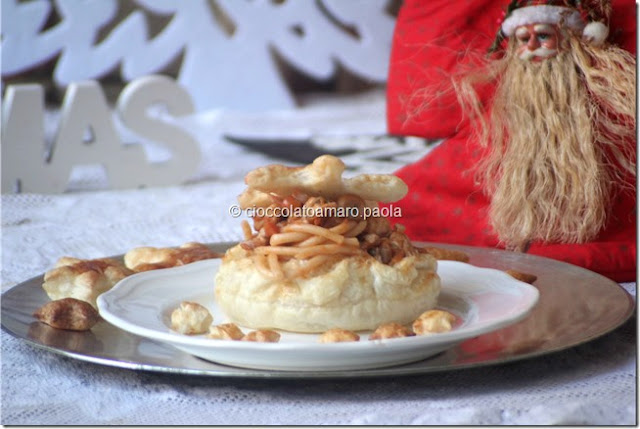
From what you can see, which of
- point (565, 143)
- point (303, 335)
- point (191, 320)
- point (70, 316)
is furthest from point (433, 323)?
point (565, 143)

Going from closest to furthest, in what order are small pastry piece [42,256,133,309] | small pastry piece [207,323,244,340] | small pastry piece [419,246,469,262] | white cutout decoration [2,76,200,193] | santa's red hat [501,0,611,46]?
small pastry piece [207,323,244,340]
small pastry piece [42,256,133,309]
small pastry piece [419,246,469,262]
santa's red hat [501,0,611,46]
white cutout decoration [2,76,200,193]

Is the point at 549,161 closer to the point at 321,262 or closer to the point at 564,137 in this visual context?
the point at 564,137

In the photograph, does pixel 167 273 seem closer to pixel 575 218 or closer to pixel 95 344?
pixel 95 344

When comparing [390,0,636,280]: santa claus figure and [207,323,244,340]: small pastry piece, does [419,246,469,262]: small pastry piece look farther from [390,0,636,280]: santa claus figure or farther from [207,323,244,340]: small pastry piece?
[207,323,244,340]: small pastry piece

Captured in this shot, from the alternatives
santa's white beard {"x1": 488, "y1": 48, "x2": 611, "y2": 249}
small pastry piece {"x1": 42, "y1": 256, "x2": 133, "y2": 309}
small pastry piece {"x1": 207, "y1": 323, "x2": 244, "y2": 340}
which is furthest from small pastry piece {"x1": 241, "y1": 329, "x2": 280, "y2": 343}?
santa's white beard {"x1": 488, "y1": 48, "x2": 611, "y2": 249}

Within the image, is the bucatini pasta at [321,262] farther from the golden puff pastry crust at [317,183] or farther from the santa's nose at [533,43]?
the santa's nose at [533,43]

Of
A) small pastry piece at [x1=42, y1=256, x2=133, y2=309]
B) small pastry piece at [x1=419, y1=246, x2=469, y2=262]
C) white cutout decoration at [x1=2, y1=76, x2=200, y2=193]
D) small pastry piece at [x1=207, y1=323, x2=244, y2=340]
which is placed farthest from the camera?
white cutout decoration at [x1=2, y1=76, x2=200, y2=193]
